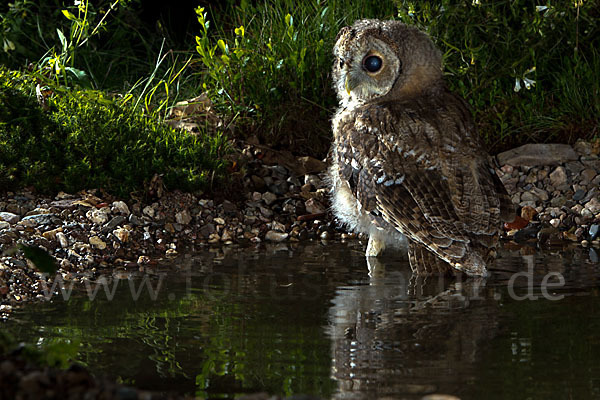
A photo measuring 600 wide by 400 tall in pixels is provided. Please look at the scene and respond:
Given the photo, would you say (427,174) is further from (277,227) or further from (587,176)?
(587,176)

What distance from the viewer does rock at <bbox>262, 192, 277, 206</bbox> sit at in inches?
294

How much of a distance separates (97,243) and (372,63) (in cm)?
237

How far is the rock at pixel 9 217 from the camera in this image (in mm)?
6371

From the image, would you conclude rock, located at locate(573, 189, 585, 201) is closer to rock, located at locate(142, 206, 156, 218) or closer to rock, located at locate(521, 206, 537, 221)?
Result: rock, located at locate(521, 206, 537, 221)

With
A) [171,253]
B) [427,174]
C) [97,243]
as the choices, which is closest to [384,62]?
[427,174]

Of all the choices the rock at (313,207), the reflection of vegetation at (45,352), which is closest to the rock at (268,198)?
the rock at (313,207)

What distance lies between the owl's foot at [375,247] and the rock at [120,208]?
189 cm

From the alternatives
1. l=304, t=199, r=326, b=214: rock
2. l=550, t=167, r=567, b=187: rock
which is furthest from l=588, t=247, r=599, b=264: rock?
l=304, t=199, r=326, b=214: rock

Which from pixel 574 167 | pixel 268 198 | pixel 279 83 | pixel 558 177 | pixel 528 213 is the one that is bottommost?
pixel 528 213

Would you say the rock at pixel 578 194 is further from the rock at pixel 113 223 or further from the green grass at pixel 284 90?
the rock at pixel 113 223

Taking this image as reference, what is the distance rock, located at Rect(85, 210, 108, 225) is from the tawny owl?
174cm

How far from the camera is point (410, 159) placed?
5707mm

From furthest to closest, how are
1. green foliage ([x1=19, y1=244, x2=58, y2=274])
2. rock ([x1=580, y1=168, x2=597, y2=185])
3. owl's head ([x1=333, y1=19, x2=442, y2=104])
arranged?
rock ([x1=580, y1=168, x2=597, y2=185]) < owl's head ([x1=333, y1=19, x2=442, y2=104]) < green foliage ([x1=19, y1=244, x2=58, y2=274])

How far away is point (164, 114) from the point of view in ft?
26.5
